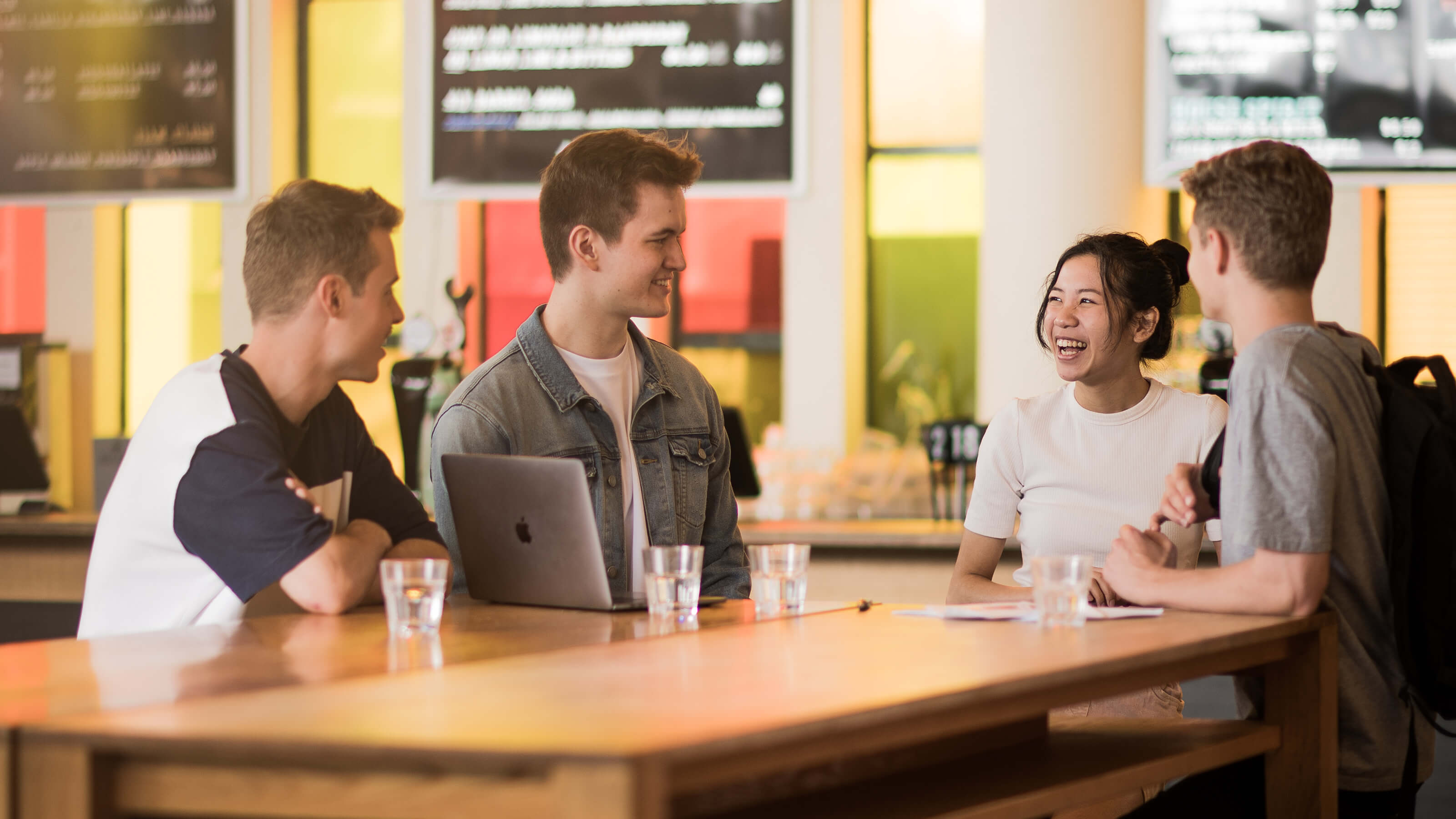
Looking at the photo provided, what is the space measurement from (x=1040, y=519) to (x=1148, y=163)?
2.34 meters

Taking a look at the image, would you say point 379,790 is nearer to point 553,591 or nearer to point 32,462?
point 553,591

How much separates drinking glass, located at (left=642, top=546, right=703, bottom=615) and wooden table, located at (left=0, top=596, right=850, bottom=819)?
34 mm

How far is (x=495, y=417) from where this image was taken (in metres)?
2.27

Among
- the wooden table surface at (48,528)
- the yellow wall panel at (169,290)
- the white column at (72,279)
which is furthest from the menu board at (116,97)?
the wooden table surface at (48,528)

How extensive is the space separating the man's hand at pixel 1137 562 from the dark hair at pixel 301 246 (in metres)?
1.11

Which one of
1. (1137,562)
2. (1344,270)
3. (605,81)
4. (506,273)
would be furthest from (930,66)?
(1137,562)

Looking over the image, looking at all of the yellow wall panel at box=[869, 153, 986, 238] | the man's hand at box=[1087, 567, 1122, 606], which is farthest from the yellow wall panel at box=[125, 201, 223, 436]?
the man's hand at box=[1087, 567, 1122, 606]

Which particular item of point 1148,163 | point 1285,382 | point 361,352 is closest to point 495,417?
point 361,352

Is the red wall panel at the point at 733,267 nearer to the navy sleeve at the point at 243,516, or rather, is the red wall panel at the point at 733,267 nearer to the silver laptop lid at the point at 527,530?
the silver laptop lid at the point at 527,530

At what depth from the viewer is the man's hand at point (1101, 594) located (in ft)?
6.74

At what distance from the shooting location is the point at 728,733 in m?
1.06

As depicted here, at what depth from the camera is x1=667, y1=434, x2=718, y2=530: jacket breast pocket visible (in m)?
2.45

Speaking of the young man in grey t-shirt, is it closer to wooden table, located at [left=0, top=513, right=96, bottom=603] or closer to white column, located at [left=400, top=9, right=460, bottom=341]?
wooden table, located at [left=0, top=513, right=96, bottom=603]

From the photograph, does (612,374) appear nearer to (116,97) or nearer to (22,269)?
(116,97)
